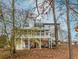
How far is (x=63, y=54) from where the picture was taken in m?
1.64

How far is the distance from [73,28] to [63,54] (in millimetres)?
235

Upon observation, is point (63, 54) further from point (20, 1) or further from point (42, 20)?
point (20, 1)

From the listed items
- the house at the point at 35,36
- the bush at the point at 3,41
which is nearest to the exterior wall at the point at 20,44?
the house at the point at 35,36

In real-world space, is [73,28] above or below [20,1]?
below

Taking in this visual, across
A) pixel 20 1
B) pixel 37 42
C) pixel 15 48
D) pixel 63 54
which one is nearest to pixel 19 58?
pixel 15 48

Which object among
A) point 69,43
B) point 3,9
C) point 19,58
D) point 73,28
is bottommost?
point 19,58

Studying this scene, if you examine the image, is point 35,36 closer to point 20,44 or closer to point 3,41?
point 20,44

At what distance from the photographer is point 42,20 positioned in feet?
5.63

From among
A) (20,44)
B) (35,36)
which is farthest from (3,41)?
(35,36)

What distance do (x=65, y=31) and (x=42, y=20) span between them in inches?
8.5

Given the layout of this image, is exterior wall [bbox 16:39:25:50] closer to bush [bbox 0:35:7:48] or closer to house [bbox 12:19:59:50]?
house [bbox 12:19:59:50]

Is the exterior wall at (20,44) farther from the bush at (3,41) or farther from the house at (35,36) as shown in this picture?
the bush at (3,41)

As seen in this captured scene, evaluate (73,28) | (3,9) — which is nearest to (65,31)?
(73,28)

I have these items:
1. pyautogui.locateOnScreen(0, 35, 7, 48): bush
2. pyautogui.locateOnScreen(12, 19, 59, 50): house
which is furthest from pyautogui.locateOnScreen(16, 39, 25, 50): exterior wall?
pyautogui.locateOnScreen(0, 35, 7, 48): bush
